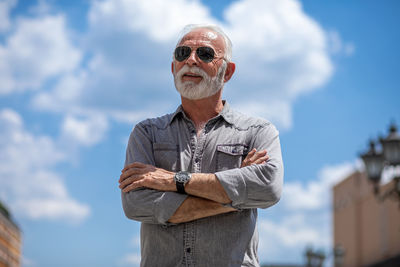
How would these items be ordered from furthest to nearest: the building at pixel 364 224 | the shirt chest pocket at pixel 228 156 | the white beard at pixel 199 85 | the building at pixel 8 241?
1. the building at pixel 8 241
2. the building at pixel 364 224
3. the white beard at pixel 199 85
4. the shirt chest pocket at pixel 228 156

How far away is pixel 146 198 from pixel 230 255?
1.75ft

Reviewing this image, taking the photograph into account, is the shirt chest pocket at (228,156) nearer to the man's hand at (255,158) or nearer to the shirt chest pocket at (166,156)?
the man's hand at (255,158)

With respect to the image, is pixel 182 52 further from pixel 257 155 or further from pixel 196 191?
pixel 196 191

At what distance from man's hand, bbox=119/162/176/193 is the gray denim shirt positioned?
36mm

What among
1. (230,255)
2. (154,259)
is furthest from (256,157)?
(154,259)

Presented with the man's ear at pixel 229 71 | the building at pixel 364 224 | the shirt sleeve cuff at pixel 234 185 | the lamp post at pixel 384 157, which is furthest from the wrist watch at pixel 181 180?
the building at pixel 364 224

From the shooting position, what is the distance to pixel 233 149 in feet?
11.9

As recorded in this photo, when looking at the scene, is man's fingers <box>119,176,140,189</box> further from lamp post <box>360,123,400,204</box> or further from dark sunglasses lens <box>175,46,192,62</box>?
lamp post <box>360,123,400,204</box>

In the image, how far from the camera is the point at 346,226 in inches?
2025

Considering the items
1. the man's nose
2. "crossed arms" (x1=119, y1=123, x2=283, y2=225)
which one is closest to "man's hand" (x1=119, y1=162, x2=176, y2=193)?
"crossed arms" (x1=119, y1=123, x2=283, y2=225)

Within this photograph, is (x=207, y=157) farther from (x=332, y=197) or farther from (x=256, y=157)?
(x=332, y=197)

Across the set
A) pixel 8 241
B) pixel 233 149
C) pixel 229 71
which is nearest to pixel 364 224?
pixel 8 241

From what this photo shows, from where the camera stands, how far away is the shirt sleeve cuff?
132 inches

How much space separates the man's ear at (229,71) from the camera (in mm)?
3855
